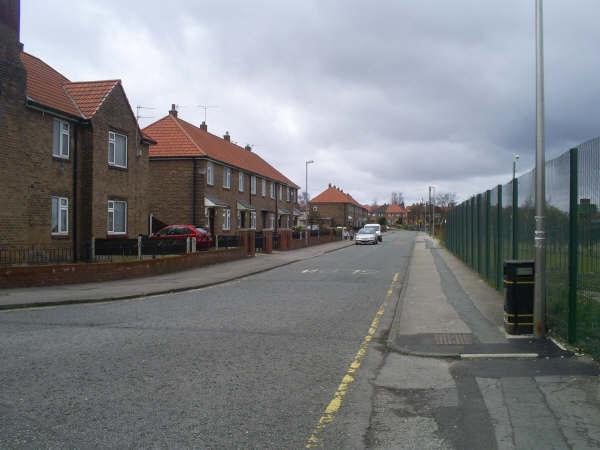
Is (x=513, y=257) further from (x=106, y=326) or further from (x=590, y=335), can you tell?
(x=106, y=326)

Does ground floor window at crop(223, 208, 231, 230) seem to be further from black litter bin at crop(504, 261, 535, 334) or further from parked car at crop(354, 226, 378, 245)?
black litter bin at crop(504, 261, 535, 334)

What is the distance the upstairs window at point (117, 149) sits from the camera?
24.6 meters

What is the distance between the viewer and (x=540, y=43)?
8547 millimetres

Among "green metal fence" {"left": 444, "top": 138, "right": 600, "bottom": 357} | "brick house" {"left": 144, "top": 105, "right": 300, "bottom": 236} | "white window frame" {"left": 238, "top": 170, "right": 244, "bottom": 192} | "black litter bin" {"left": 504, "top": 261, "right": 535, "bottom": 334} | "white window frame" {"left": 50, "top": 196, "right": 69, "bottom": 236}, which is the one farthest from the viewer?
"white window frame" {"left": 238, "top": 170, "right": 244, "bottom": 192}

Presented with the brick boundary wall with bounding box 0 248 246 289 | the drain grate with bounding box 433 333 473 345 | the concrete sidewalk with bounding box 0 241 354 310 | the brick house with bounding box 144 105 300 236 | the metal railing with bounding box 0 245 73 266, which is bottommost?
the concrete sidewalk with bounding box 0 241 354 310

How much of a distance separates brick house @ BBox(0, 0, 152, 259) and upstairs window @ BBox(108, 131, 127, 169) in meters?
0.04

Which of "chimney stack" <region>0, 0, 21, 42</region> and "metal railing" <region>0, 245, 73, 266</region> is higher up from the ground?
Answer: "chimney stack" <region>0, 0, 21, 42</region>

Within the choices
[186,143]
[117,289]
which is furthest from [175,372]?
[186,143]

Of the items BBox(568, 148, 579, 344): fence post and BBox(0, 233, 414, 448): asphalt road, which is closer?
BBox(0, 233, 414, 448): asphalt road

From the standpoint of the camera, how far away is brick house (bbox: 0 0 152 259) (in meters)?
18.8

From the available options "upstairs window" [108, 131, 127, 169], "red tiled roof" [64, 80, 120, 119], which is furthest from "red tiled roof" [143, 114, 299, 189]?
"red tiled roof" [64, 80, 120, 119]

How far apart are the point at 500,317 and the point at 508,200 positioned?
3.83 metres

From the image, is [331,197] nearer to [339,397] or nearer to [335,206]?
[335,206]

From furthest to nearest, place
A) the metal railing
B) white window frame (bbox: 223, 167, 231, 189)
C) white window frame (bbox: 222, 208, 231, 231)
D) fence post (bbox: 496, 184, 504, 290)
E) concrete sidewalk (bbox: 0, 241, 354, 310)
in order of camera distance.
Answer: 1. white window frame (bbox: 223, 167, 231, 189)
2. white window frame (bbox: 222, 208, 231, 231)
3. the metal railing
4. fence post (bbox: 496, 184, 504, 290)
5. concrete sidewalk (bbox: 0, 241, 354, 310)
